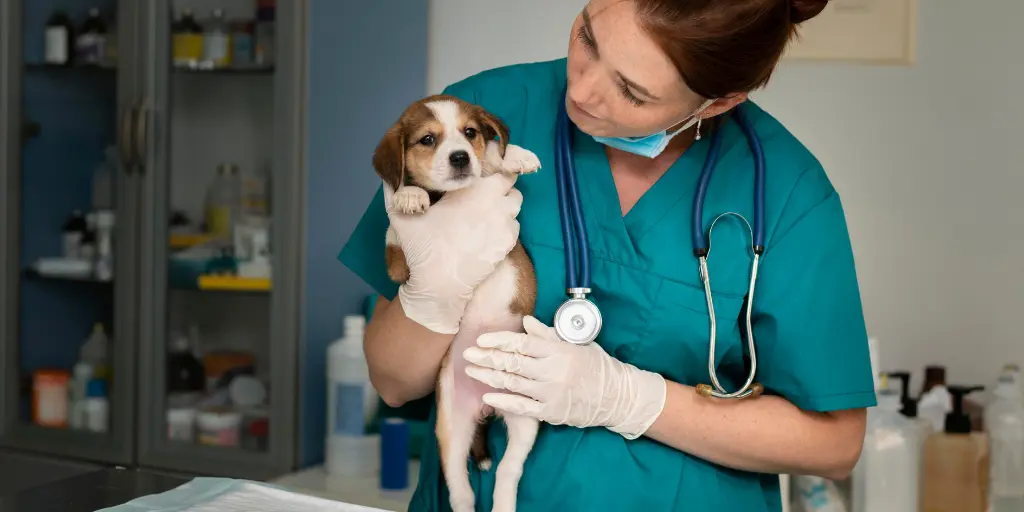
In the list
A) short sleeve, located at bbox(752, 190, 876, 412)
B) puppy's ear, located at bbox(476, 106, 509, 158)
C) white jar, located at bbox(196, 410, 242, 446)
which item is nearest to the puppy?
puppy's ear, located at bbox(476, 106, 509, 158)

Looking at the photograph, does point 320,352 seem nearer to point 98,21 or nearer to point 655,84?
point 98,21

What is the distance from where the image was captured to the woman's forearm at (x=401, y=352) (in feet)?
3.78

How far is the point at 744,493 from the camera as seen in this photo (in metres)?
1.22

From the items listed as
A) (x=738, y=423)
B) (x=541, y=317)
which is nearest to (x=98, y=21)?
(x=541, y=317)

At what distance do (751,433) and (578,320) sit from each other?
263 mm

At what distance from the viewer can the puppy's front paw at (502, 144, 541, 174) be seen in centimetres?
112

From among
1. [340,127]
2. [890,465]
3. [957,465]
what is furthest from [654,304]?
[340,127]

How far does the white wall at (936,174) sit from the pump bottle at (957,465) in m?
0.32

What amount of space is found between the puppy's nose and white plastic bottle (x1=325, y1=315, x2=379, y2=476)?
1119mm

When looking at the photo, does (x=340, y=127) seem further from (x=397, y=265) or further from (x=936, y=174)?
(x=936, y=174)

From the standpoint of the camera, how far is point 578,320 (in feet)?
3.62

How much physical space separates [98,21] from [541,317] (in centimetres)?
191

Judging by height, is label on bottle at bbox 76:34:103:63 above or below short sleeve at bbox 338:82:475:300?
above

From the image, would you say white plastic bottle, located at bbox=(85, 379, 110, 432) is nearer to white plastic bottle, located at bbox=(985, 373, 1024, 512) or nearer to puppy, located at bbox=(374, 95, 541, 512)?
puppy, located at bbox=(374, 95, 541, 512)
